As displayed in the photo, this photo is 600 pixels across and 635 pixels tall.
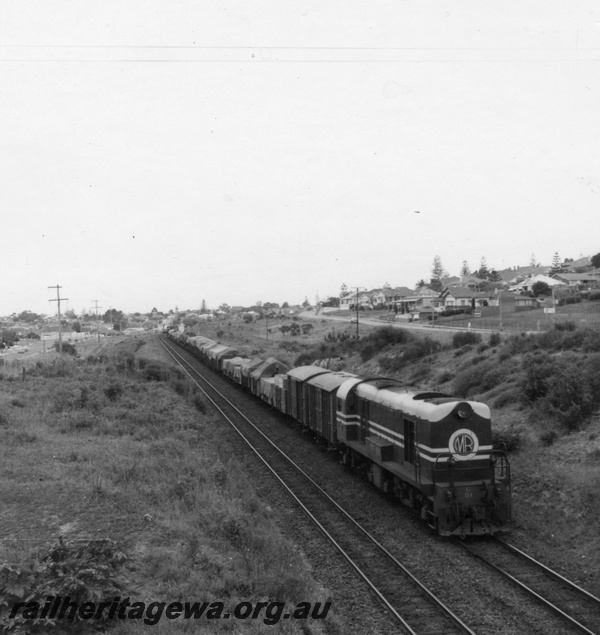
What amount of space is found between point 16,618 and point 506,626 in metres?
8.10

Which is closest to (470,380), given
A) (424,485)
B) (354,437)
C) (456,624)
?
(354,437)

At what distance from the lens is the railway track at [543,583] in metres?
10.0

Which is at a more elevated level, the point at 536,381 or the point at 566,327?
the point at 566,327

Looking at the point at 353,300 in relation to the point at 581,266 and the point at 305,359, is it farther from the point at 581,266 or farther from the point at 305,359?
the point at 305,359

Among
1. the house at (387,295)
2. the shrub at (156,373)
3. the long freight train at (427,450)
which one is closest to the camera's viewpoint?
the long freight train at (427,450)

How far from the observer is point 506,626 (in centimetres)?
990

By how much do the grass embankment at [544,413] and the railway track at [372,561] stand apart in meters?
3.44

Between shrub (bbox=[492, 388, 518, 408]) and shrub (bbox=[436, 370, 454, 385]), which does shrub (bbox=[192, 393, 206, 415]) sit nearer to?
shrub (bbox=[436, 370, 454, 385])

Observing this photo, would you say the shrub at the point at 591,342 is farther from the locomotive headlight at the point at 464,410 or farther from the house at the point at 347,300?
the house at the point at 347,300

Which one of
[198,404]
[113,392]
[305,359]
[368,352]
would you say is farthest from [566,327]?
[305,359]

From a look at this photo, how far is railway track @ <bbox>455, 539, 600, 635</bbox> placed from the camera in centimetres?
1004

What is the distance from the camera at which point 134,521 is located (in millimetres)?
12898

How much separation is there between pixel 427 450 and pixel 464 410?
139 centimetres

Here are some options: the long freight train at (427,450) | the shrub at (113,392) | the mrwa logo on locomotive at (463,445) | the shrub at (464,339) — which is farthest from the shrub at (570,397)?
the shrub at (113,392)
